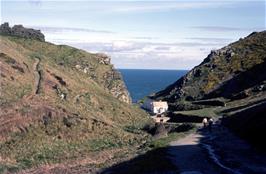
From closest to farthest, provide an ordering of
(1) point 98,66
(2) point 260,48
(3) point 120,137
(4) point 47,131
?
(4) point 47,131 < (3) point 120,137 < (1) point 98,66 < (2) point 260,48

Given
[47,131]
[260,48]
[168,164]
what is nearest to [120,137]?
[47,131]

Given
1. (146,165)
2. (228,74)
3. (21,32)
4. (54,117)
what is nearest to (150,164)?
(146,165)

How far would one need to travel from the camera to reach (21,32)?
93062 mm

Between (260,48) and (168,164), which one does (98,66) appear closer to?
(260,48)

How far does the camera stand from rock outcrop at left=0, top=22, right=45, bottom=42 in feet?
303

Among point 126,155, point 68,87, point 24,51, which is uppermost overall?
point 24,51

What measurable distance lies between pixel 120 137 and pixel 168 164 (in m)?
16.1

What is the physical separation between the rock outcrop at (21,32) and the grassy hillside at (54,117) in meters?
15.8

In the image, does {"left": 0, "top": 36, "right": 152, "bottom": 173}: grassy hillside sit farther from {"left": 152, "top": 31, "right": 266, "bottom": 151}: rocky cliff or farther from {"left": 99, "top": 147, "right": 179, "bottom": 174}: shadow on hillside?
{"left": 152, "top": 31, "right": 266, "bottom": 151}: rocky cliff

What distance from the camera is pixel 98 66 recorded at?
8569cm

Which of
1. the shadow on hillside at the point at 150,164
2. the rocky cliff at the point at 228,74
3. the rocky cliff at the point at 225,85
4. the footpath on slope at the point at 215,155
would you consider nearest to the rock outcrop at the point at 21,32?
the rocky cliff at the point at 225,85

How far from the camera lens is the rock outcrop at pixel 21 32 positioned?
3633 inches

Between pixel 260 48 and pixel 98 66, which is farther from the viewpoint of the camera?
pixel 260 48

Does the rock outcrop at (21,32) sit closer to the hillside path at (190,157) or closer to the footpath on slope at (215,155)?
the footpath on slope at (215,155)
